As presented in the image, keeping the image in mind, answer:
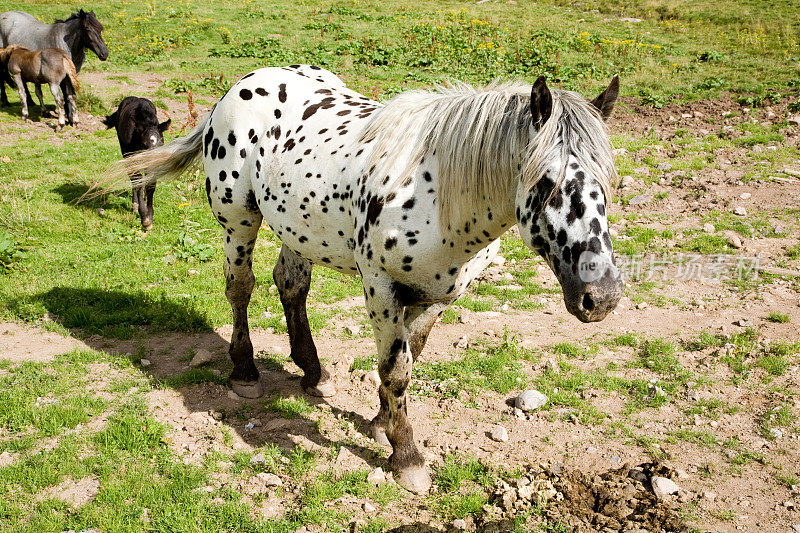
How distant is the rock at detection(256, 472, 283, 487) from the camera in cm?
384

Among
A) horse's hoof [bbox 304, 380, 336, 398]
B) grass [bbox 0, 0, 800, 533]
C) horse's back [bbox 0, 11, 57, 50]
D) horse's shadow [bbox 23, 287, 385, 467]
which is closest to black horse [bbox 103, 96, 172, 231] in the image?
grass [bbox 0, 0, 800, 533]

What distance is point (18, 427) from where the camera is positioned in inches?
166

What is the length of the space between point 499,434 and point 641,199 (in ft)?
18.3

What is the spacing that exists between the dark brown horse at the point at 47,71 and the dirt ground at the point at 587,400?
8.87 metres

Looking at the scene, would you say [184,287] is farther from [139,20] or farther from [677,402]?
[139,20]

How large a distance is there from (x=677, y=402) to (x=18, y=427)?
16.2 ft

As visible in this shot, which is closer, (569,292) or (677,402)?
(569,292)

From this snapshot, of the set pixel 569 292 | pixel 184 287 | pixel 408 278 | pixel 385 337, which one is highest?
pixel 569 292

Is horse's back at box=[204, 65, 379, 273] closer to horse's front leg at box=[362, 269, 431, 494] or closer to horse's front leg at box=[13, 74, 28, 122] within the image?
horse's front leg at box=[362, 269, 431, 494]

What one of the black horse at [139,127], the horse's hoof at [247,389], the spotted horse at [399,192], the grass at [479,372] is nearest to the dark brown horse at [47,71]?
the black horse at [139,127]

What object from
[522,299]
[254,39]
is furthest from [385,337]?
[254,39]

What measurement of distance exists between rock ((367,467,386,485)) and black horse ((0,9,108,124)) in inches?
520

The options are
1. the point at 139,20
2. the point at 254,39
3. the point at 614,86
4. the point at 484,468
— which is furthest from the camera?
the point at 139,20

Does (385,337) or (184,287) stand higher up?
(385,337)
